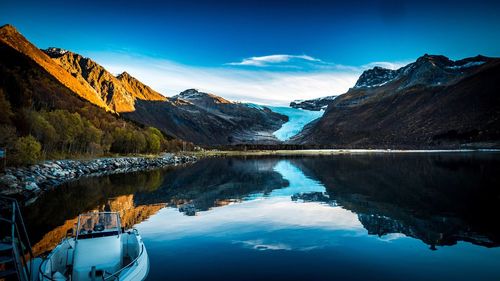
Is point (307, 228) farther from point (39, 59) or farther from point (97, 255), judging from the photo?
point (39, 59)

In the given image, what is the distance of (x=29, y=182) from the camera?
36.4 m

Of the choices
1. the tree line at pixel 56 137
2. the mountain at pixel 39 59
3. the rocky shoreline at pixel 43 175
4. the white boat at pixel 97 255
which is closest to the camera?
the white boat at pixel 97 255

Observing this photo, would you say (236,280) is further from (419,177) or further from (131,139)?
(131,139)

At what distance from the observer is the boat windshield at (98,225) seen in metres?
13.2

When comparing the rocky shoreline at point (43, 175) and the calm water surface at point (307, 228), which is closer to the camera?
the calm water surface at point (307, 228)

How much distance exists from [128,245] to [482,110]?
17215cm

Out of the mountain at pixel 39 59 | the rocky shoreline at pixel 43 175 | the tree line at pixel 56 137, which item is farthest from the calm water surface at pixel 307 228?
the mountain at pixel 39 59

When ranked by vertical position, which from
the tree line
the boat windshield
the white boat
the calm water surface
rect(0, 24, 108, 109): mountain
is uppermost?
rect(0, 24, 108, 109): mountain

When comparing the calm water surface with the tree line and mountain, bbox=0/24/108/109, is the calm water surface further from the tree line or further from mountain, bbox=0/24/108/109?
mountain, bbox=0/24/108/109

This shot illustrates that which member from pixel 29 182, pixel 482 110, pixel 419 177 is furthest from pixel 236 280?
pixel 482 110

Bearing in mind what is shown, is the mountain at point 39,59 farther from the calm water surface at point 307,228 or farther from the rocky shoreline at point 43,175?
the calm water surface at point 307,228

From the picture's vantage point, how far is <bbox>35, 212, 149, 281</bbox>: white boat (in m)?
11.2

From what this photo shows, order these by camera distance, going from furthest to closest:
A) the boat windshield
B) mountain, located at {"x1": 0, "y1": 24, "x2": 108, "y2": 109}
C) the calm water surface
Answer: mountain, located at {"x1": 0, "y1": 24, "x2": 108, "y2": 109} < the calm water surface < the boat windshield

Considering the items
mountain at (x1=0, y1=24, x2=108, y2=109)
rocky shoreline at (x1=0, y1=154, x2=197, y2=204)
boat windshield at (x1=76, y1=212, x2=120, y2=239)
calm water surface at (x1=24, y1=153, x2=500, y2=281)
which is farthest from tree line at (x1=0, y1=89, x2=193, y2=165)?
mountain at (x1=0, y1=24, x2=108, y2=109)
